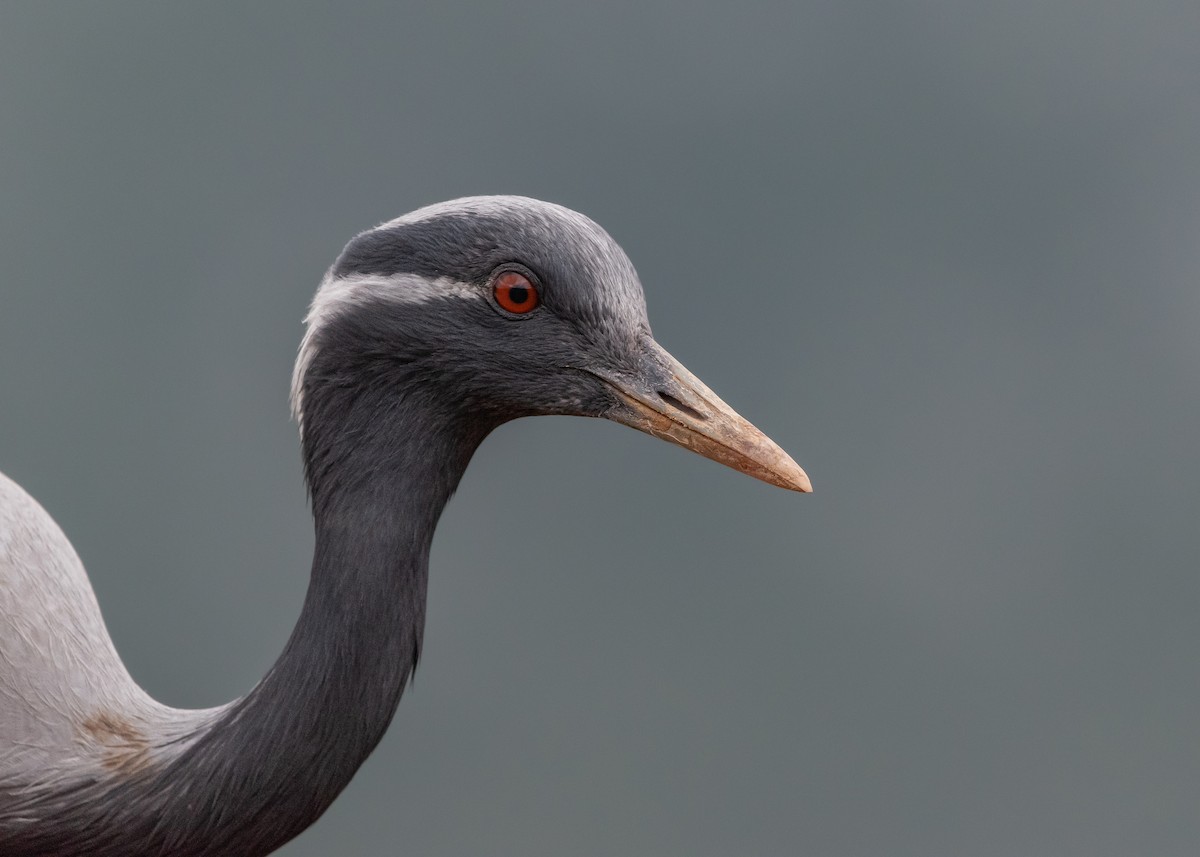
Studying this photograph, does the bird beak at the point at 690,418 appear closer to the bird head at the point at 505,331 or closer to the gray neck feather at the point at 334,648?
the bird head at the point at 505,331

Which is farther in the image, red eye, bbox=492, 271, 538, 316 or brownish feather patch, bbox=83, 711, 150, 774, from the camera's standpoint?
brownish feather patch, bbox=83, 711, 150, 774

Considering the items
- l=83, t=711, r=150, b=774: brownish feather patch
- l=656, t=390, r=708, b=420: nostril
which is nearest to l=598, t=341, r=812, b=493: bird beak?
l=656, t=390, r=708, b=420: nostril

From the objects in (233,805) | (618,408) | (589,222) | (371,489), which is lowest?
(233,805)

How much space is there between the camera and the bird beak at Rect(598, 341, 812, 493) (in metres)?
2.70

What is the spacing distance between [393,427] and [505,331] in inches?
12.0

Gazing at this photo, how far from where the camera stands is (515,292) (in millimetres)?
2654

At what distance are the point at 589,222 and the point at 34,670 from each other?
172cm

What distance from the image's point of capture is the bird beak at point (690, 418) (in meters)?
2.70

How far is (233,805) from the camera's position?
2.77 metres

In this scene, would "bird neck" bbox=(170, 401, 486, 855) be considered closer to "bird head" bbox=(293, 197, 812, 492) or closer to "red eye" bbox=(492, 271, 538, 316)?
"bird head" bbox=(293, 197, 812, 492)

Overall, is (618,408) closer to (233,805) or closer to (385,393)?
(385,393)

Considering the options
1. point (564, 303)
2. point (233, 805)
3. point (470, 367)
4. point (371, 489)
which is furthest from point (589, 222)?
point (233, 805)

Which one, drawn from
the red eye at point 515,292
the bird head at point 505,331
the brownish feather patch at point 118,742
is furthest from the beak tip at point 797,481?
the brownish feather patch at point 118,742

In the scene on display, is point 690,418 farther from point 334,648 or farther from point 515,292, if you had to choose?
point 334,648
